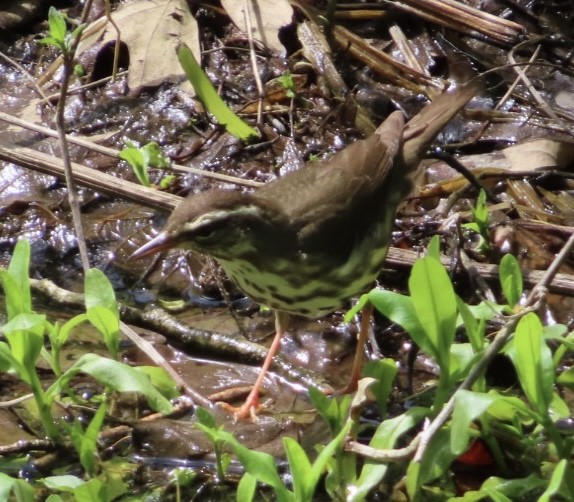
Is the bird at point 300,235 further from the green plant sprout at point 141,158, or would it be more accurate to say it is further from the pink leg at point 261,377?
the green plant sprout at point 141,158

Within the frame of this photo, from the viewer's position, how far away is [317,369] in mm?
3941

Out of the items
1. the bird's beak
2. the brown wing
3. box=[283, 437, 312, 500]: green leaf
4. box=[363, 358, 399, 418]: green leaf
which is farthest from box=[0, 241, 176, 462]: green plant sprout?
the brown wing

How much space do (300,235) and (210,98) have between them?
4.09 ft

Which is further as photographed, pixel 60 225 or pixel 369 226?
pixel 60 225

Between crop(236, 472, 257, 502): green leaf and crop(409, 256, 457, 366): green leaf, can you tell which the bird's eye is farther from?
crop(236, 472, 257, 502): green leaf

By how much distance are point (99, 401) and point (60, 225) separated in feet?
3.94

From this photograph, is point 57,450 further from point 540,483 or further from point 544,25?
→ point 544,25

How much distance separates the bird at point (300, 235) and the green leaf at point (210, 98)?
895 millimetres

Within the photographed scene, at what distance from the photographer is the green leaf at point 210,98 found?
15.0 feet

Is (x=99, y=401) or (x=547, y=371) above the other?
(x=547, y=371)

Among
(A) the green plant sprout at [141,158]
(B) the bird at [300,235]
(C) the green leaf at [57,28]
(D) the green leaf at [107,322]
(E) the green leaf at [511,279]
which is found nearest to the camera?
(D) the green leaf at [107,322]

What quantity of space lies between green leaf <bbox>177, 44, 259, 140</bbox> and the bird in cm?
90

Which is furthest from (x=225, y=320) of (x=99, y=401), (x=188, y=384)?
(x=99, y=401)

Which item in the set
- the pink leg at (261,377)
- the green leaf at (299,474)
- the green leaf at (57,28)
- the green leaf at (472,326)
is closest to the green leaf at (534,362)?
the green leaf at (472,326)
